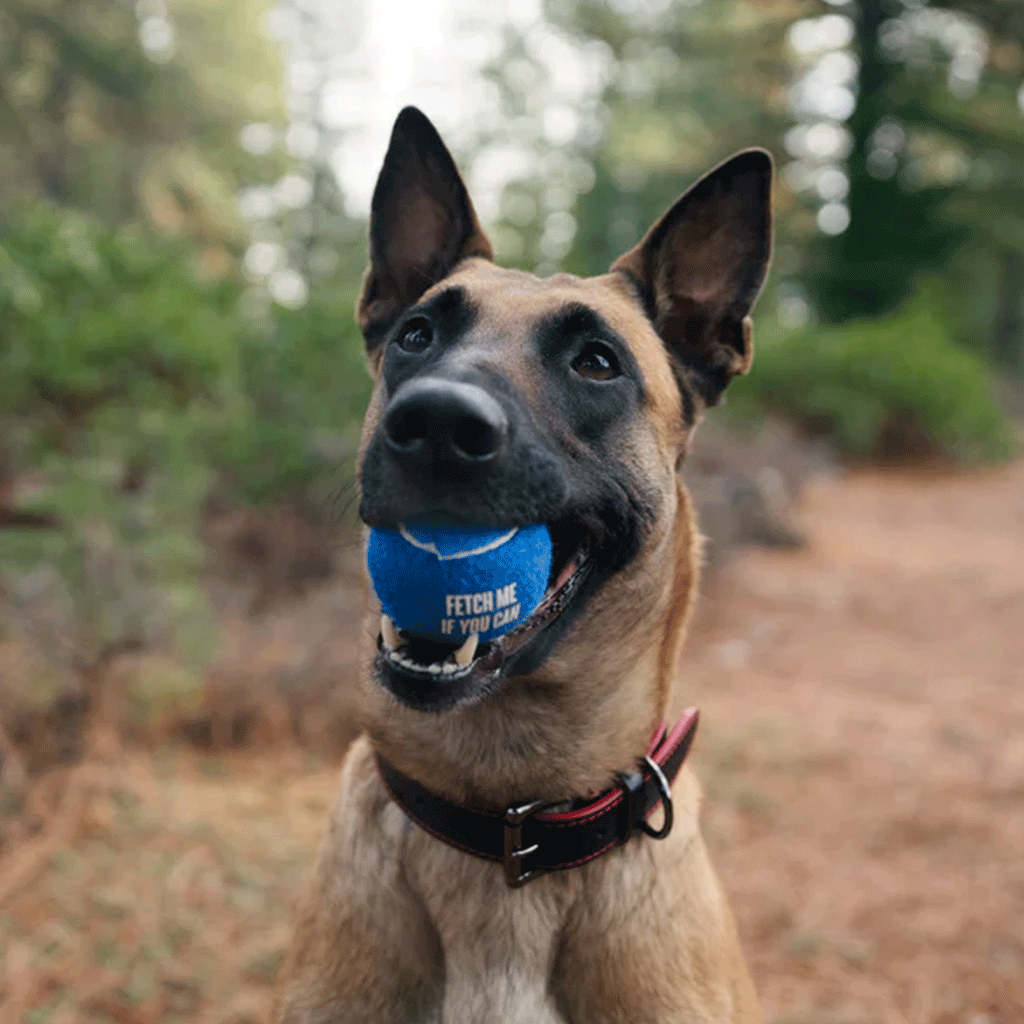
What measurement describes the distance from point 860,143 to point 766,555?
1405 cm

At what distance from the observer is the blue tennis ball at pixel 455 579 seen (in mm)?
1694

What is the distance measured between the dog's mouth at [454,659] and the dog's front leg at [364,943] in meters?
0.44

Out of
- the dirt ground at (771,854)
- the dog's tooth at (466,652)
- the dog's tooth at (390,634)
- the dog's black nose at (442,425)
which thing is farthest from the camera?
the dirt ground at (771,854)

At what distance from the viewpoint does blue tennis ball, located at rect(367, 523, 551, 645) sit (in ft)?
5.56

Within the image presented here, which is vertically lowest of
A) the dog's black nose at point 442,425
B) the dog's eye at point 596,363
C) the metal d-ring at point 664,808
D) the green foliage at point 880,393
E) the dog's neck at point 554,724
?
the green foliage at point 880,393

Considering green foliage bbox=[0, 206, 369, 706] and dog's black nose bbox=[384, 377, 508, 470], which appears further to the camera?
green foliage bbox=[0, 206, 369, 706]

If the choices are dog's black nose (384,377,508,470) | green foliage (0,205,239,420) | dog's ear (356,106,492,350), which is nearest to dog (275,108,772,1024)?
dog's black nose (384,377,508,470)

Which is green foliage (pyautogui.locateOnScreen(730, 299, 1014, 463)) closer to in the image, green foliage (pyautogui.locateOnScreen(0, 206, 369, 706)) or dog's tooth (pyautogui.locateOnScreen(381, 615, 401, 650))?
green foliage (pyautogui.locateOnScreen(0, 206, 369, 706))

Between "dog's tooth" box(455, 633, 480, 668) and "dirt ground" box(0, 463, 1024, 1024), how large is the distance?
1.79 m

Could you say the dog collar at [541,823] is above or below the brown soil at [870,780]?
above

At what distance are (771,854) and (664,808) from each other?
229 centimetres

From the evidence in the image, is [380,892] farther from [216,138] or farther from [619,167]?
[619,167]

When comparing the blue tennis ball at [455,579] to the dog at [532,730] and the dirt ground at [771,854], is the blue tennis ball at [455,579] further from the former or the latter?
the dirt ground at [771,854]

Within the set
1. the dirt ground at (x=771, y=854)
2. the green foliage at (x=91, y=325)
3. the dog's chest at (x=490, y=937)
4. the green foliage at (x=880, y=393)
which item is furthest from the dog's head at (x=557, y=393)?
the green foliage at (x=880, y=393)
